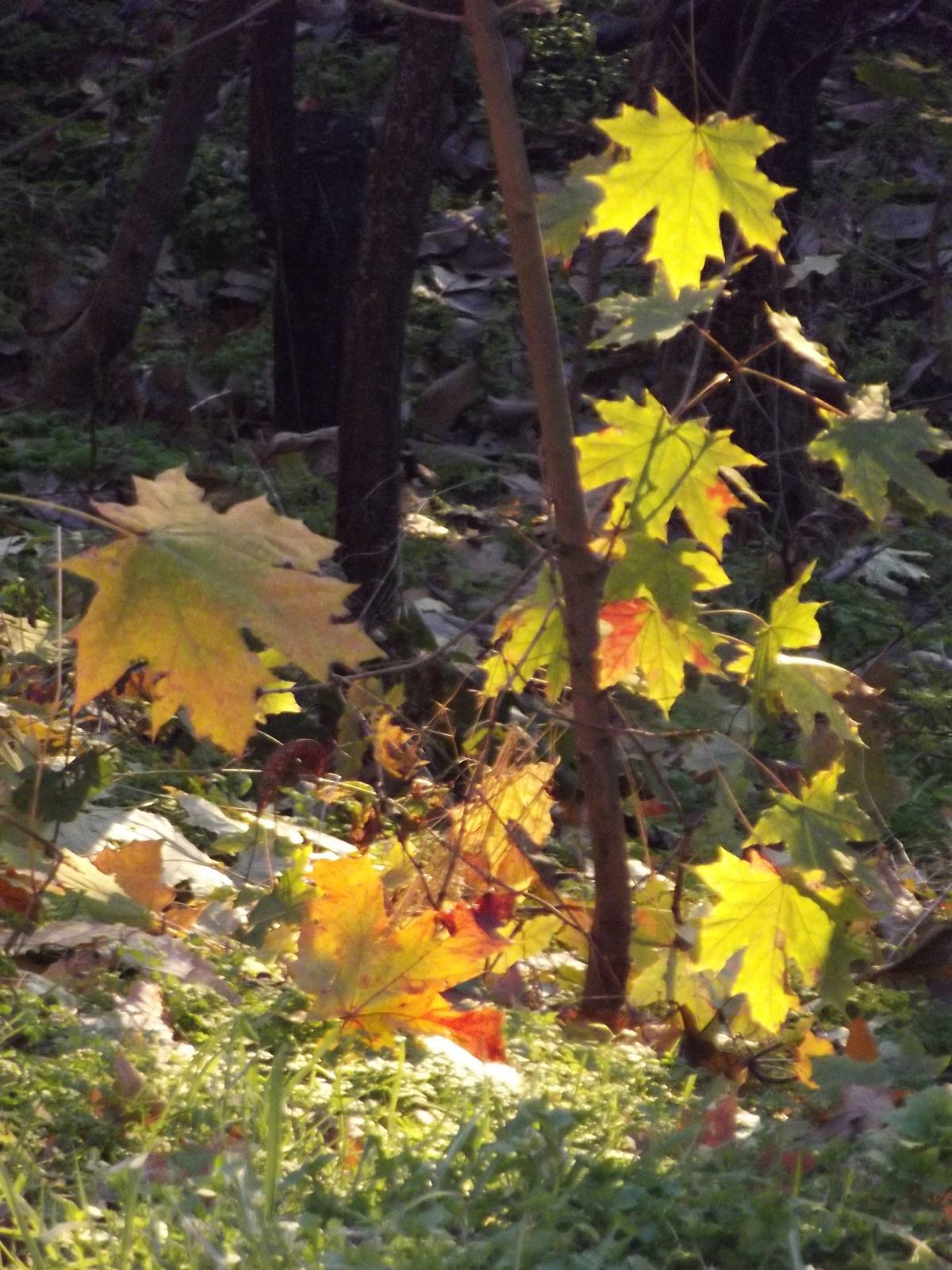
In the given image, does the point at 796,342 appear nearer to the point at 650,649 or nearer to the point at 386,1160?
the point at 650,649

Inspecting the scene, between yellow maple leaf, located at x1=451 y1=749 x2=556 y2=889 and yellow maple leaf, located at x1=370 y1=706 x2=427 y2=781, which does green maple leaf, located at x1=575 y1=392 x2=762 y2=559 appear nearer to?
yellow maple leaf, located at x1=451 y1=749 x2=556 y2=889

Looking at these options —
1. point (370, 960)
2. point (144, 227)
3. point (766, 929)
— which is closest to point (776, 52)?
point (144, 227)

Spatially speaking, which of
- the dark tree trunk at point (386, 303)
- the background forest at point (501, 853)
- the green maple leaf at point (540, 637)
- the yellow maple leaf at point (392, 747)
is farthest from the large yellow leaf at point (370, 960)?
the dark tree trunk at point (386, 303)

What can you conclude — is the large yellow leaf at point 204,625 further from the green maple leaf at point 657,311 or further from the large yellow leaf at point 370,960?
the green maple leaf at point 657,311

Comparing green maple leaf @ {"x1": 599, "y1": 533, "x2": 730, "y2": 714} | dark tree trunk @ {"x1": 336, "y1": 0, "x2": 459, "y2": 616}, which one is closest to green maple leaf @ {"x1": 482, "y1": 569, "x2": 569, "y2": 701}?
green maple leaf @ {"x1": 599, "y1": 533, "x2": 730, "y2": 714}

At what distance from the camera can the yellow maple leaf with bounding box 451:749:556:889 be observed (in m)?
2.69

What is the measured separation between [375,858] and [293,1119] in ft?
3.86

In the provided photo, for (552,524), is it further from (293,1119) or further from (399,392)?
(399,392)

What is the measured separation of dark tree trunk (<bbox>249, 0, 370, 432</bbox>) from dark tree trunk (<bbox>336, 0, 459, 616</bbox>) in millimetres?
1910

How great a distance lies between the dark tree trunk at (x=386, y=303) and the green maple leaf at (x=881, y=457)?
270 cm

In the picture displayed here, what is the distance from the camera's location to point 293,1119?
5.99 feet

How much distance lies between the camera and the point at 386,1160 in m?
1.62

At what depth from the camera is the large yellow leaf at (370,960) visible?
2053 millimetres

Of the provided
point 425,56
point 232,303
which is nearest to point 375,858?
point 425,56
